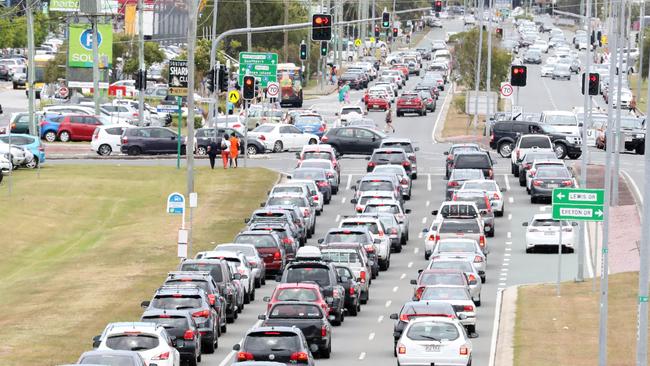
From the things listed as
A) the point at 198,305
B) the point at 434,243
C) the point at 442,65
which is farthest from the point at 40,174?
the point at 442,65

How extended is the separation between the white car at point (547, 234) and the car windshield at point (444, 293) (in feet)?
46.1

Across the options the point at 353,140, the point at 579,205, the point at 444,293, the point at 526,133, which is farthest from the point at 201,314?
the point at 526,133

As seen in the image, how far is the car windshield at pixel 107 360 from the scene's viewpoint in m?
26.5

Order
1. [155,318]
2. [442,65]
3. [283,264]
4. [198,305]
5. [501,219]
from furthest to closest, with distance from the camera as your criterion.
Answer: [442,65]
[501,219]
[283,264]
[198,305]
[155,318]

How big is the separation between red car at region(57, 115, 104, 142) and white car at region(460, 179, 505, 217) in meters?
29.0

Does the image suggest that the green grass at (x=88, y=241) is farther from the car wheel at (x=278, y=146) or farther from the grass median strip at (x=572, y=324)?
the car wheel at (x=278, y=146)

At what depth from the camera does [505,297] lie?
4394 cm

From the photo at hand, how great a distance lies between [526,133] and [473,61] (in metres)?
29.6

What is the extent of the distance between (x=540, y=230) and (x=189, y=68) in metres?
11.8

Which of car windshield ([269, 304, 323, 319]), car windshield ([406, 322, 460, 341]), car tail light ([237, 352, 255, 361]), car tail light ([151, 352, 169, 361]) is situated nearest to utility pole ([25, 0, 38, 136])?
car windshield ([269, 304, 323, 319])

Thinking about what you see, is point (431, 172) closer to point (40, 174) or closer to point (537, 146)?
point (537, 146)

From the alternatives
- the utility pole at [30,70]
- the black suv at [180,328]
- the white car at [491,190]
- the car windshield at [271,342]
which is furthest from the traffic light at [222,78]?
the car windshield at [271,342]

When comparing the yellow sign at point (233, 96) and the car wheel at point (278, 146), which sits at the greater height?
the yellow sign at point (233, 96)

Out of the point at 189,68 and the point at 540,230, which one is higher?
the point at 189,68
